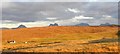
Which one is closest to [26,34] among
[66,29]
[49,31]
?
[49,31]

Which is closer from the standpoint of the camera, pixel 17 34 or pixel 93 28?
pixel 17 34

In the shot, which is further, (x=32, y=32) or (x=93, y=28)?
(x=93, y=28)

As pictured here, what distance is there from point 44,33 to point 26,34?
20.4ft

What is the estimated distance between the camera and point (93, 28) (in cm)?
9506

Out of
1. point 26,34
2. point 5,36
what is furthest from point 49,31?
point 5,36

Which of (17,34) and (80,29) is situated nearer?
(17,34)

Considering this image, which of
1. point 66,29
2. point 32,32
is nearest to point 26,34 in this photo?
point 32,32

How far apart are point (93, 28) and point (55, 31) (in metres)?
15.3

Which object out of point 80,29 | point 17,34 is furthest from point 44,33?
point 80,29

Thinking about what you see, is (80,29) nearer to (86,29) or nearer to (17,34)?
(86,29)

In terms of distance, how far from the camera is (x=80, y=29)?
3679 inches

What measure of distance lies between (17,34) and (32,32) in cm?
534

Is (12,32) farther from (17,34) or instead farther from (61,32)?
(61,32)

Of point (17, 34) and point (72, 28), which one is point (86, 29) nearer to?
point (72, 28)
